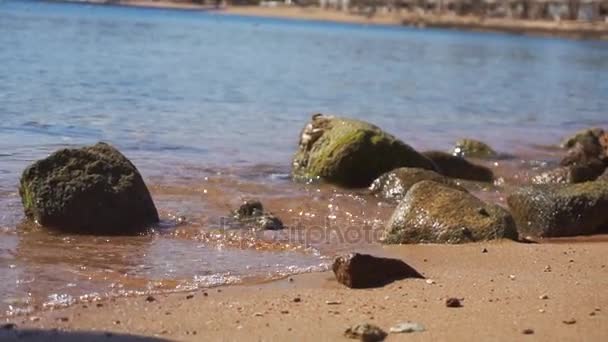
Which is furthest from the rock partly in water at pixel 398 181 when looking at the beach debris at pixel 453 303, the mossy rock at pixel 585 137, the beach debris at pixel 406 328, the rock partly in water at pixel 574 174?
the beach debris at pixel 406 328

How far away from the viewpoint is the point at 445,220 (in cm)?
903

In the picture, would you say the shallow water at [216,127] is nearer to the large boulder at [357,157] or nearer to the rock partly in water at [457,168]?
the large boulder at [357,157]

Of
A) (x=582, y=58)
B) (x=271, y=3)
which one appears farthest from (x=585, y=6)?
(x=582, y=58)

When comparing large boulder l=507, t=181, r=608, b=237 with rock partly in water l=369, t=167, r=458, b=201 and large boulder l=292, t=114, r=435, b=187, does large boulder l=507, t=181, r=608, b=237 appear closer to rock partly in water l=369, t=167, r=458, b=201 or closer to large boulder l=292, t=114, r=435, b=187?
rock partly in water l=369, t=167, r=458, b=201

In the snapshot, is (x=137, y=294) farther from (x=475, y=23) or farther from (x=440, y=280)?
(x=475, y=23)

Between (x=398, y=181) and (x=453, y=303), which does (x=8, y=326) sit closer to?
(x=453, y=303)

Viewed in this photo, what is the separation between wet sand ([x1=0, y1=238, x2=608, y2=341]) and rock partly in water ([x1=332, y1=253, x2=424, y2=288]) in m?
0.09

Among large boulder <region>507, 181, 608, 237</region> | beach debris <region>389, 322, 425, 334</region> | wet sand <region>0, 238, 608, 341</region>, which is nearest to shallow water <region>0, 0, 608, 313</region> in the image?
wet sand <region>0, 238, 608, 341</region>

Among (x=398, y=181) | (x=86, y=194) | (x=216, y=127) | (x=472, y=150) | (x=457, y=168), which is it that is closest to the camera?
(x=86, y=194)

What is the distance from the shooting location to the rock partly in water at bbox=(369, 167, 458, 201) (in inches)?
456

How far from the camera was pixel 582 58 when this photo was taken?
5972cm

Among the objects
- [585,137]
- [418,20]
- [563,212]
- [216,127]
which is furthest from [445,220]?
[418,20]

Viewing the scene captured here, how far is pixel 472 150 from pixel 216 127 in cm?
442

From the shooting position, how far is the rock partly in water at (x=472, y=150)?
1586cm
